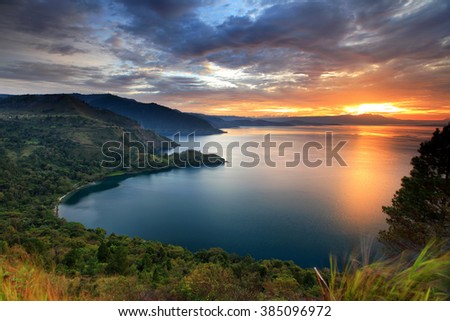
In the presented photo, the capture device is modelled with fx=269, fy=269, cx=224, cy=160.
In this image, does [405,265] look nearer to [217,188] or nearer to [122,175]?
[217,188]

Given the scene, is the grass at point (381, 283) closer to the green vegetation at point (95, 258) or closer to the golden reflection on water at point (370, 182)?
the green vegetation at point (95, 258)

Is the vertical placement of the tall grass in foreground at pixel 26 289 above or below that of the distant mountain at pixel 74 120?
below

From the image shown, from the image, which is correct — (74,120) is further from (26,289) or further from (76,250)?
(26,289)

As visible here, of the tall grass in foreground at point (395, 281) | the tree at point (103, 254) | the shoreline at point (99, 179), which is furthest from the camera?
the shoreline at point (99, 179)

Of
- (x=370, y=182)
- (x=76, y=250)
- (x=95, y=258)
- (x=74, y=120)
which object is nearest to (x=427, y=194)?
(x=76, y=250)

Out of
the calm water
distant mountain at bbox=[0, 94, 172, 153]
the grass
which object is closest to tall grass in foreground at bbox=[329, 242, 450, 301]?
the grass

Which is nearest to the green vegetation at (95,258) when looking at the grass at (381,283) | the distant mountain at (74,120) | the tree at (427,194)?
the grass at (381,283)

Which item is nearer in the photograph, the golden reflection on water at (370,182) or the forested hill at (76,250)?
the forested hill at (76,250)
